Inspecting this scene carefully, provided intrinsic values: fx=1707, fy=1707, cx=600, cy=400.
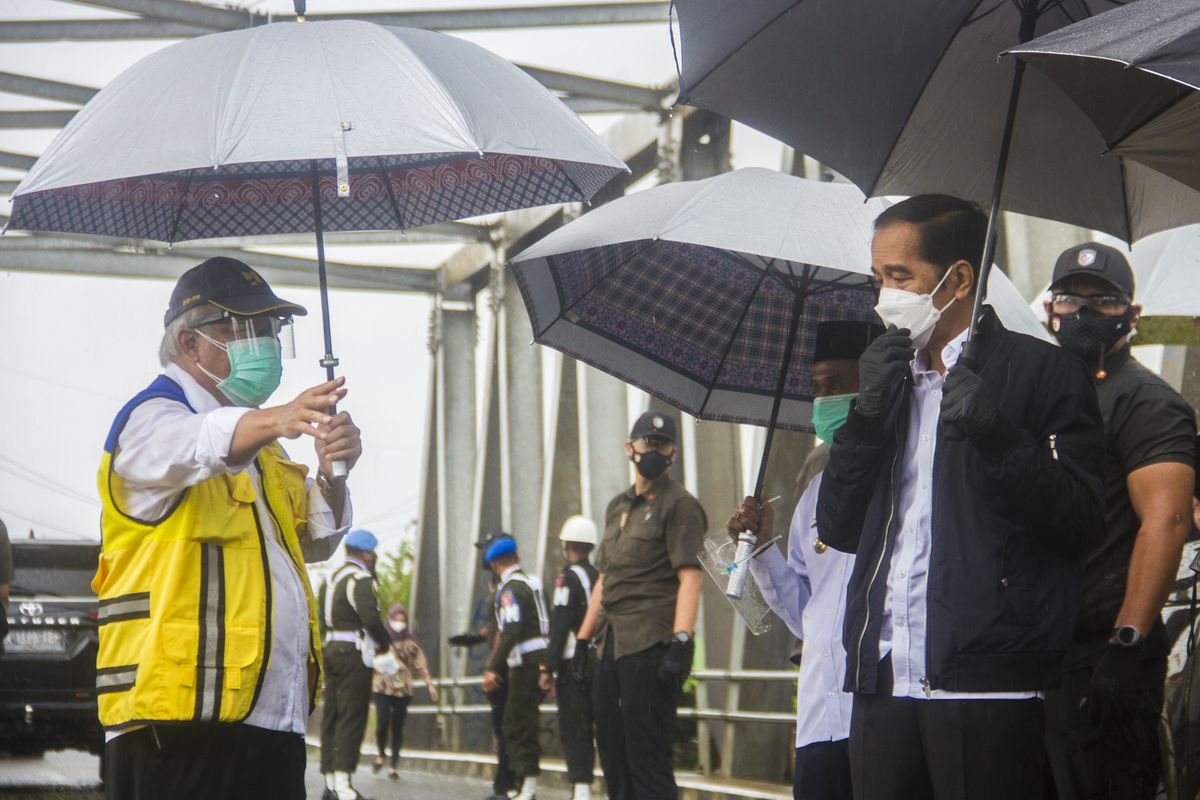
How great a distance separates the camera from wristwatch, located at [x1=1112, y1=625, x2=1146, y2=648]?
447 cm

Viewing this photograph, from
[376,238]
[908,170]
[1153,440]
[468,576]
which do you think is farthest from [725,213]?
[468,576]

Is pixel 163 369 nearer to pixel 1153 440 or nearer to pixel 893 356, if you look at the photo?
pixel 893 356

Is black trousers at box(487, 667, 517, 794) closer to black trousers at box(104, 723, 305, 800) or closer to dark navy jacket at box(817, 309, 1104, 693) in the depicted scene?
black trousers at box(104, 723, 305, 800)

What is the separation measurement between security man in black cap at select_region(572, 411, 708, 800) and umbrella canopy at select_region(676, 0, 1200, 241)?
141 inches

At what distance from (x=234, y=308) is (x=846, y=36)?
1867 mm

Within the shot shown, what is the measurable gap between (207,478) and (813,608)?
6.49 ft

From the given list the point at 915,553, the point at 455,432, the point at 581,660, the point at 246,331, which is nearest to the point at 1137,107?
the point at 915,553

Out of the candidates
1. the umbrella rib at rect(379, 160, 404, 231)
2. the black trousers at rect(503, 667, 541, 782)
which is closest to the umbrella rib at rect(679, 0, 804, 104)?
the umbrella rib at rect(379, 160, 404, 231)

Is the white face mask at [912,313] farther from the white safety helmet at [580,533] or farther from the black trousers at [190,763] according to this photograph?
the white safety helmet at [580,533]

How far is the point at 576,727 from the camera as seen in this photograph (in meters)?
11.7

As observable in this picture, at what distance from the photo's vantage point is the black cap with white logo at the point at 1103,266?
201 inches

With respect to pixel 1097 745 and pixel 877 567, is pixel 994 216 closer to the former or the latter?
pixel 877 567

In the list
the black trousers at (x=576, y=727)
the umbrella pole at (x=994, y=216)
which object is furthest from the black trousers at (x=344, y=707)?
the umbrella pole at (x=994, y=216)

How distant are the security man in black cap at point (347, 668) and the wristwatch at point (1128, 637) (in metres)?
9.42
